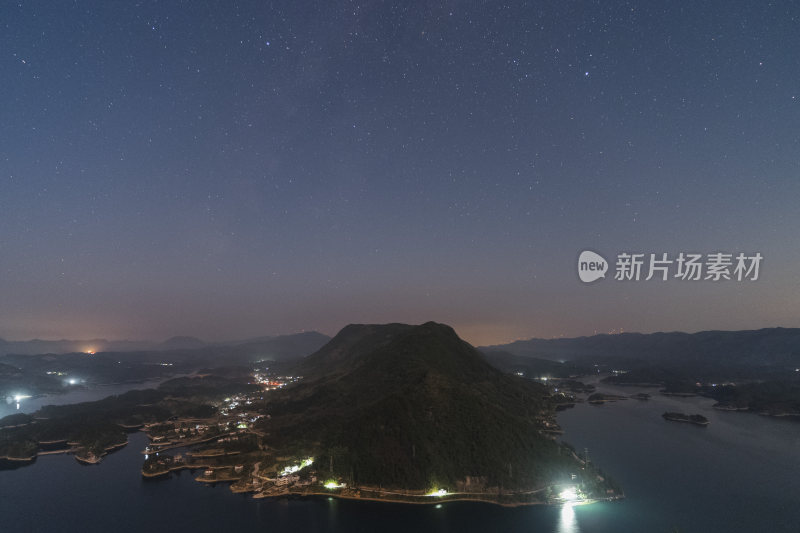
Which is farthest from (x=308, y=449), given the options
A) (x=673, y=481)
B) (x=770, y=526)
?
(x=770, y=526)

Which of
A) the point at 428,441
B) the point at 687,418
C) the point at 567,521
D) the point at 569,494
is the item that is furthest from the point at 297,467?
the point at 687,418

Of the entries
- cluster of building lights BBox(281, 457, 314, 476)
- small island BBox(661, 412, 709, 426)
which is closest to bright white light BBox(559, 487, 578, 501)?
cluster of building lights BBox(281, 457, 314, 476)

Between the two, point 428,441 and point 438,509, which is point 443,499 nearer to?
point 438,509

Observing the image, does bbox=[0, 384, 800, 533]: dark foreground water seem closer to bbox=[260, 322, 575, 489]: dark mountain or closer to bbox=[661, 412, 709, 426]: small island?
bbox=[260, 322, 575, 489]: dark mountain

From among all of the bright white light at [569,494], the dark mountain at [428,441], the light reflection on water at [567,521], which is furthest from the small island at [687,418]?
the light reflection on water at [567,521]

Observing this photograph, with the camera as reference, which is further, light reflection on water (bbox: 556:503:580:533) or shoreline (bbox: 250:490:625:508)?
shoreline (bbox: 250:490:625:508)

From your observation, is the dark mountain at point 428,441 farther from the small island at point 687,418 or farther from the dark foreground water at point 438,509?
the small island at point 687,418
